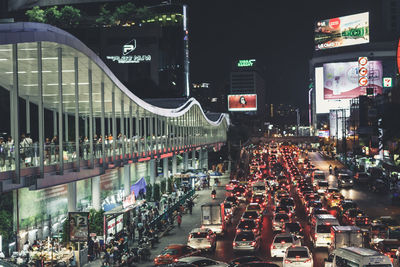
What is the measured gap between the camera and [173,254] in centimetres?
2289

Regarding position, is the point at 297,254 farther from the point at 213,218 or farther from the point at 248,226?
the point at 213,218

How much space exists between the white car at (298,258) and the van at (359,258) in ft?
8.25

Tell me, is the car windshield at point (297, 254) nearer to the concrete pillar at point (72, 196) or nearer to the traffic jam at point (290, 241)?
the traffic jam at point (290, 241)

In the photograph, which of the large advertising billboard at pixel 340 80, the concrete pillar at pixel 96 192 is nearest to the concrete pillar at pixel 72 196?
the concrete pillar at pixel 96 192

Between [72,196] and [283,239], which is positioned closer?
[283,239]

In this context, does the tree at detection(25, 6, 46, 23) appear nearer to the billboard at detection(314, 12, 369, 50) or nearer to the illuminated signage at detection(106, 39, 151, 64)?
the illuminated signage at detection(106, 39, 151, 64)

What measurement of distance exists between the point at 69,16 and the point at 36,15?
25.6ft

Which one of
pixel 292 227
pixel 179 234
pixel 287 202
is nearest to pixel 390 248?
pixel 292 227

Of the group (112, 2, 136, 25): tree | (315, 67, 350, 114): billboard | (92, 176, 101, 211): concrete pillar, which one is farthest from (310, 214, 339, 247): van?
(315, 67, 350, 114): billboard

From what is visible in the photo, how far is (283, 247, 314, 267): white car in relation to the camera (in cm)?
2023

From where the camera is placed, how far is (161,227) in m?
33.3

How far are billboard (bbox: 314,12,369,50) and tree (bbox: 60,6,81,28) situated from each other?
8864 cm

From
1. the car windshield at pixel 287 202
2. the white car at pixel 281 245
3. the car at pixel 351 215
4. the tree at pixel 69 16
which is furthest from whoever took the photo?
the tree at pixel 69 16

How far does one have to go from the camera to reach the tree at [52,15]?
96.9 m
